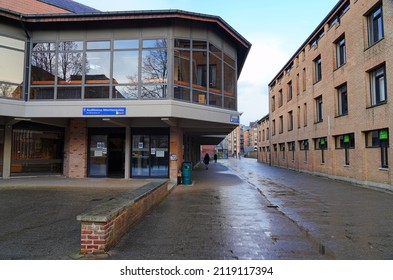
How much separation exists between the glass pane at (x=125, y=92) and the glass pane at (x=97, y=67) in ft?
1.98

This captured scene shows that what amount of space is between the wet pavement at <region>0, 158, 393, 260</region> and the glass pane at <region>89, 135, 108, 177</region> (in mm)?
4625

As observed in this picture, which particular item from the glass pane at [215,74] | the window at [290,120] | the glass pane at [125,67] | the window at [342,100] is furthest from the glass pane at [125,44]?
the window at [290,120]

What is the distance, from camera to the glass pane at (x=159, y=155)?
14.6 m

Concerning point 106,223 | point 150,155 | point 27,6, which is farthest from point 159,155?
point 27,6

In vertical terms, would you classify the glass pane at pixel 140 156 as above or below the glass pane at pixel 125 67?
below

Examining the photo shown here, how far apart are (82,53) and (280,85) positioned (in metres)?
25.2

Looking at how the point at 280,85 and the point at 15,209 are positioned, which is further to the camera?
the point at 280,85

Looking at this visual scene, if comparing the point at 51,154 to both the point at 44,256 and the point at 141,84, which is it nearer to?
the point at 141,84

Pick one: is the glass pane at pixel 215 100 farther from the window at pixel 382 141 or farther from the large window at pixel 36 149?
the large window at pixel 36 149

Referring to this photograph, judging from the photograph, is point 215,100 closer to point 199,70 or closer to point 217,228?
point 199,70

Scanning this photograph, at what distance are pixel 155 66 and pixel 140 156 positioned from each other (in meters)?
4.73

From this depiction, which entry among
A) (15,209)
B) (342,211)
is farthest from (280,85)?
(15,209)

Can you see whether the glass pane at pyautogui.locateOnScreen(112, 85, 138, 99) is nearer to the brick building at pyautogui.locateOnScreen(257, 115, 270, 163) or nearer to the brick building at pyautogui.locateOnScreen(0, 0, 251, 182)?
the brick building at pyautogui.locateOnScreen(0, 0, 251, 182)

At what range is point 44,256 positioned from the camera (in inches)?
171
